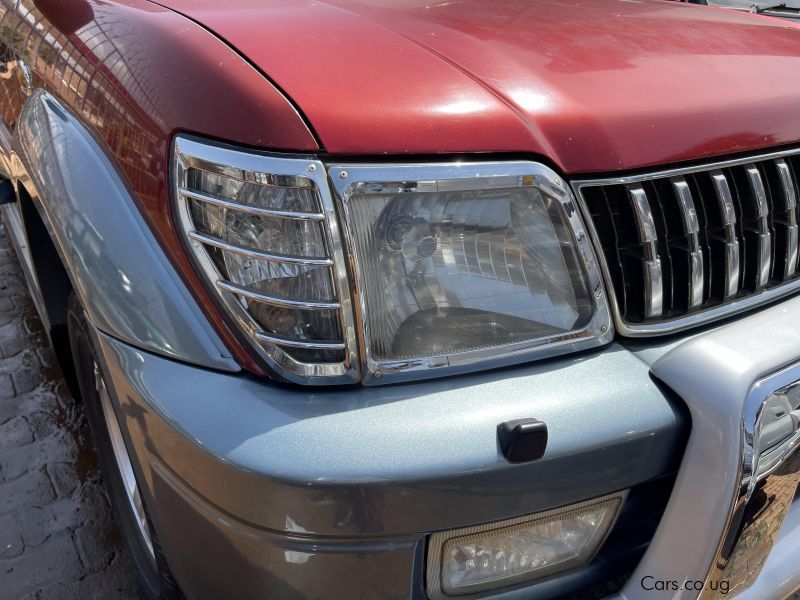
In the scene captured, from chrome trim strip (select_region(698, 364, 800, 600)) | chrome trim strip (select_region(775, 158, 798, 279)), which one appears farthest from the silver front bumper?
chrome trim strip (select_region(775, 158, 798, 279))

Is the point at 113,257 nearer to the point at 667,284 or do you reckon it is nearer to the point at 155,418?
the point at 155,418

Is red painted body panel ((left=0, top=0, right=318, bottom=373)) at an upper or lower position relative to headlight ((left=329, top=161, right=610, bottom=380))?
upper

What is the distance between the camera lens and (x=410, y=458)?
1019 millimetres

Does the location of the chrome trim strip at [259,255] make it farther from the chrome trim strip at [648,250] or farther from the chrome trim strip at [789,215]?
the chrome trim strip at [789,215]

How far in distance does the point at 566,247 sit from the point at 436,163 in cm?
28

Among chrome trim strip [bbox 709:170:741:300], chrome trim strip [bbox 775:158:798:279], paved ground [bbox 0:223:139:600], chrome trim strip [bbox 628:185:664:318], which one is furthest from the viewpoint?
paved ground [bbox 0:223:139:600]

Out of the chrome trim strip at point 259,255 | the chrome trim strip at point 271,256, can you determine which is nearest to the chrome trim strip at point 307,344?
the chrome trim strip at point 271,256

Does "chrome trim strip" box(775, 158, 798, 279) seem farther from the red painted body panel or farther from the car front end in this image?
the red painted body panel

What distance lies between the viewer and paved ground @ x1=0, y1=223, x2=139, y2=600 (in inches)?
75.4

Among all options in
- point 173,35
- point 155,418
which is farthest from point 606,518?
A: point 173,35

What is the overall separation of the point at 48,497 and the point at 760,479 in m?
1.98

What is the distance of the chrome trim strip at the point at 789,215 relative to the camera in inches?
Result: 58.4

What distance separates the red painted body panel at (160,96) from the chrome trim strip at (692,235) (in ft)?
2.24

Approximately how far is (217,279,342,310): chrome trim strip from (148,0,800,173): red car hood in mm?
232
